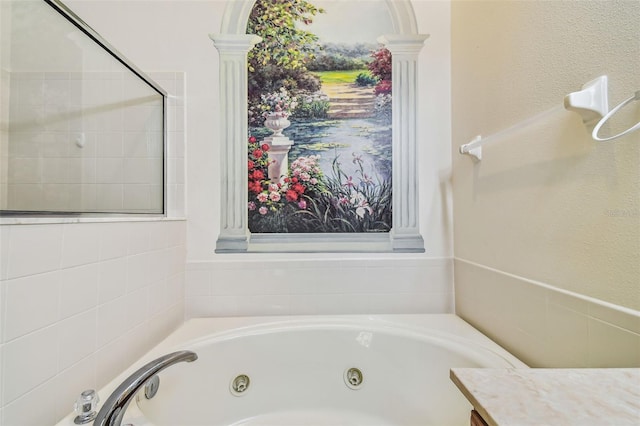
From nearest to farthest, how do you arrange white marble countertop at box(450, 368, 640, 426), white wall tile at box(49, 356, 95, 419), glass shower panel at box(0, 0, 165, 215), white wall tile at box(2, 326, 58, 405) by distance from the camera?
white marble countertop at box(450, 368, 640, 426) < white wall tile at box(2, 326, 58, 405) < white wall tile at box(49, 356, 95, 419) < glass shower panel at box(0, 0, 165, 215)

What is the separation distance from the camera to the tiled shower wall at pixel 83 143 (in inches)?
38.1

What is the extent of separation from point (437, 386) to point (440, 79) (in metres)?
1.44

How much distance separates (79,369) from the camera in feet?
2.42

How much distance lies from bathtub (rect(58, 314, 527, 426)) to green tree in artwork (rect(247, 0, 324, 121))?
1.10 m

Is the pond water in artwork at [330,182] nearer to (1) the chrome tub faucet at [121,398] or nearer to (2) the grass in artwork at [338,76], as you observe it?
(2) the grass in artwork at [338,76]

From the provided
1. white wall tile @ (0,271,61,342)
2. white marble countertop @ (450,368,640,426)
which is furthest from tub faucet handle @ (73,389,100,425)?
white marble countertop @ (450,368,640,426)

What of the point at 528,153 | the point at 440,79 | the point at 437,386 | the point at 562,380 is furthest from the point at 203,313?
the point at 440,79

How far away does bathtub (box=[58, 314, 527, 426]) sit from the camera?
1.00m

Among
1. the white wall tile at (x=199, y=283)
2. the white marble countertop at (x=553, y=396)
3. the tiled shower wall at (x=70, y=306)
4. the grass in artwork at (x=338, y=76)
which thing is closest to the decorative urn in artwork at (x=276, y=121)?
the grass in artwork at (x=338, y=76)

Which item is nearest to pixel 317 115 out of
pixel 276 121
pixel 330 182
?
pixel 276 121

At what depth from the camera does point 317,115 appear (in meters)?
1.41

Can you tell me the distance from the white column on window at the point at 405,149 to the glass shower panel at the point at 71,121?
1206 mm

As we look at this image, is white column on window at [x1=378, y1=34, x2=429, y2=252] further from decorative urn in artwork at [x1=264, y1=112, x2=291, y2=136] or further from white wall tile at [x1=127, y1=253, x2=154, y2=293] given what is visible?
white wall tile at [x1=127, y1=253, x2=154, y2=293]

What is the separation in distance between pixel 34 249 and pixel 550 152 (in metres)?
1.41
